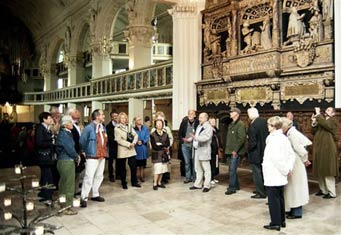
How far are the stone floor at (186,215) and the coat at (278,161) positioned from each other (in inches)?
25.5

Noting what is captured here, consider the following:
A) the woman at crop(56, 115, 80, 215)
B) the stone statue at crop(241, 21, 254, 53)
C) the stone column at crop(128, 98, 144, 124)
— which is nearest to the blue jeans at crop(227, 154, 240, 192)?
the woman at crop(56, 115, 80, 215)

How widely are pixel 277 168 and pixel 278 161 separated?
0.30 ft

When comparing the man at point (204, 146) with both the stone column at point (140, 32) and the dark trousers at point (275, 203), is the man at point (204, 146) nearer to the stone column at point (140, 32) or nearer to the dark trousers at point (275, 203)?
the dark trousers at point (275, 203)

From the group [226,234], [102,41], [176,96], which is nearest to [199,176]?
[226,234]

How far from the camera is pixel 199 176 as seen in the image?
6.67 metres

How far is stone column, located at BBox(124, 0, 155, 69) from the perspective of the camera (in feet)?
48.0

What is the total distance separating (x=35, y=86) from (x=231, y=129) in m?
29.4

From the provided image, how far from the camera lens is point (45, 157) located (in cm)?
553

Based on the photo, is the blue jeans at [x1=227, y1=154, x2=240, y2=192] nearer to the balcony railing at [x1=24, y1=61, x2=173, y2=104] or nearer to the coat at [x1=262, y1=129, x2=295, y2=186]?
the coat at [x1=262, y1=129, x2=295, y2=186]

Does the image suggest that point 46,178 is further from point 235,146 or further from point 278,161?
point 278,161

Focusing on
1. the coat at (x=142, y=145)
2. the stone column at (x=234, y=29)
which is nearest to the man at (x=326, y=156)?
the coat at (x=142, y=145)

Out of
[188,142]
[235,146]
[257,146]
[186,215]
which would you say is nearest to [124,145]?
[188,142]

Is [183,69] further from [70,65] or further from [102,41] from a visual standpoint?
[70,65]

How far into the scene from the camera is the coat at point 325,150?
574cm
